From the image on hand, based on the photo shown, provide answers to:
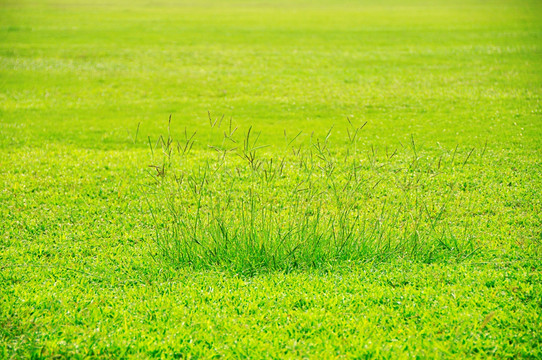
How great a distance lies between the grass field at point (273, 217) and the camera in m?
5.26

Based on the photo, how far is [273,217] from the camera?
328 inches

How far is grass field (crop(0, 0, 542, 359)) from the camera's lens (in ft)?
17.3

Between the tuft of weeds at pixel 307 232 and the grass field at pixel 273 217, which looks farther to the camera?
the tuft of weeds at pixel 307 232

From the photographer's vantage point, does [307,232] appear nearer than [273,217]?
Yes

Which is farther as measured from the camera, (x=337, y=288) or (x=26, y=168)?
(x=26, y=168)

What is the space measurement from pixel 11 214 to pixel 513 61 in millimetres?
22864

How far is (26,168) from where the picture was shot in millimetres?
10938

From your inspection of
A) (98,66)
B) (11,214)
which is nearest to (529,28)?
(98,66)

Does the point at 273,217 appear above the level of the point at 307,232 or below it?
below

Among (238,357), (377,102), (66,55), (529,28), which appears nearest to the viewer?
(238,357)

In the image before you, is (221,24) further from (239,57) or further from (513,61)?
(513,61)

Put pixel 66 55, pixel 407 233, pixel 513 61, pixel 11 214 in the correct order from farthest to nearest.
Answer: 1. pixel 66 55
2. pixel 513 61
3. pixel 11 214
4. pixel 407 233

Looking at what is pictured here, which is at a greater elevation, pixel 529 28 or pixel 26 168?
pixel 529 28

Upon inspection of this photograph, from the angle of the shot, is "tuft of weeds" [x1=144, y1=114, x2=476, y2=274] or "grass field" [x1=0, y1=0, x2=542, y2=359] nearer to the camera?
"grass field" [x1=0, y1=0, x2=542, y2=359]
